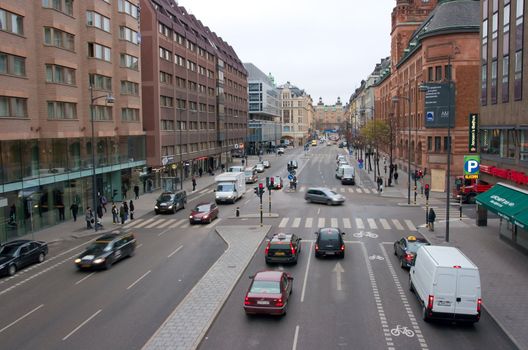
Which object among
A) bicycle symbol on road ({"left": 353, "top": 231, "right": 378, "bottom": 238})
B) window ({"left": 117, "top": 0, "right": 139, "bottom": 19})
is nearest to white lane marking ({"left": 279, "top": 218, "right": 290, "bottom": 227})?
bicycle symbol on road ({"left": 353, "top": 231, "right": 378, "bottom": 238})

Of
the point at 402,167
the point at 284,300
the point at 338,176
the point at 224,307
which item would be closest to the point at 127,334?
the point at 224,307

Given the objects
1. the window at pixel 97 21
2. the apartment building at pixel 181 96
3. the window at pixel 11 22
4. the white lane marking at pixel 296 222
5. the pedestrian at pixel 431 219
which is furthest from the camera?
the apartment building at pixel 181 96

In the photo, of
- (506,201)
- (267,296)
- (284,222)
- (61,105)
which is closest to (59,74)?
(61,105)

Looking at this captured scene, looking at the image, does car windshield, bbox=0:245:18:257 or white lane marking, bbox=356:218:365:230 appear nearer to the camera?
car windshield, bbox=0:245:18:257

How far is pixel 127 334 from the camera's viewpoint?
16062 millimetres

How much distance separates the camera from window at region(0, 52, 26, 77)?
32.7 metres

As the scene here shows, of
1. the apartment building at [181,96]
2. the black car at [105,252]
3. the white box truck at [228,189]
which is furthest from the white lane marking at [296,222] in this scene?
the apartment building at [181,96]

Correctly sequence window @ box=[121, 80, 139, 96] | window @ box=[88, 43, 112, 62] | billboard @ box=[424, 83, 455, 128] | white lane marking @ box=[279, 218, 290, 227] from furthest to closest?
window @ box=[121, 80, 139, 96] → billboard @ box=[424, 83, 455, 128] → window @ box=[88, 43, 112, 62] → white lane marking @ box=[279, 218, 290, 227]

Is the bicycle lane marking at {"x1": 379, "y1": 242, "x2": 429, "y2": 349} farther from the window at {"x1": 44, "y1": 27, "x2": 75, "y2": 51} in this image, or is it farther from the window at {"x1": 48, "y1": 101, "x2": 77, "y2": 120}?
the window at {"x1": 44, "y1": 27, "x2": 75, "y2": 51}

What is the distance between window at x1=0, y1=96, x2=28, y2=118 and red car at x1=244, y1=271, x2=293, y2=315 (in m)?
23.4

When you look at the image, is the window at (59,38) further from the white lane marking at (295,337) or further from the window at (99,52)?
the white lane marking at (295,337)

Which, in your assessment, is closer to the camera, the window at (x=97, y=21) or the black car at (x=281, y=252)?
the black car at (x=281, y=252)

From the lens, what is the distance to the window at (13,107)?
32781mm

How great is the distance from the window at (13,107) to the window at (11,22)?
4.36 m
